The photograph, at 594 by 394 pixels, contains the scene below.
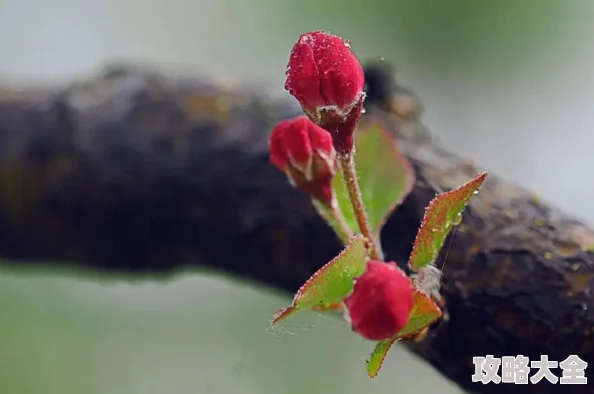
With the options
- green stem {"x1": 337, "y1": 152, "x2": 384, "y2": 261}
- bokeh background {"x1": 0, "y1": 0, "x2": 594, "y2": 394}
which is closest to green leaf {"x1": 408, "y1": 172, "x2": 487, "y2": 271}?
green stem {"x1": 337, "y1": 152, "x2": 384, "y2": 261}

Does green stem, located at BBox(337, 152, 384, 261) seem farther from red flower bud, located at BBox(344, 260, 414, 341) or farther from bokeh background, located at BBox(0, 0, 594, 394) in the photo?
bokeh background, located at BBox(0, 0, 594, 394)

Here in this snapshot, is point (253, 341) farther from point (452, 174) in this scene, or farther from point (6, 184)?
point (452, 174)

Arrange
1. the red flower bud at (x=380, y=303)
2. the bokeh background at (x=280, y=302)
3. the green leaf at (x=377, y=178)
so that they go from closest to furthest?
1. the red flower bud at (x=380, y=303)
2. the green leaf at (x=377, y=178)
3. the bokeh background at (x=280, y=302)

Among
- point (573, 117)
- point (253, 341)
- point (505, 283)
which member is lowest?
point (253, 341)

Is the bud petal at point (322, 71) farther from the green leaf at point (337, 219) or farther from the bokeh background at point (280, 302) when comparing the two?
the bokeh background at point (280, 302)

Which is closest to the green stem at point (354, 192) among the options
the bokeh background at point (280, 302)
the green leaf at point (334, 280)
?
the green leaf at point (334, 280)

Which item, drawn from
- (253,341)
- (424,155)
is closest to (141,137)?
(424,155)
